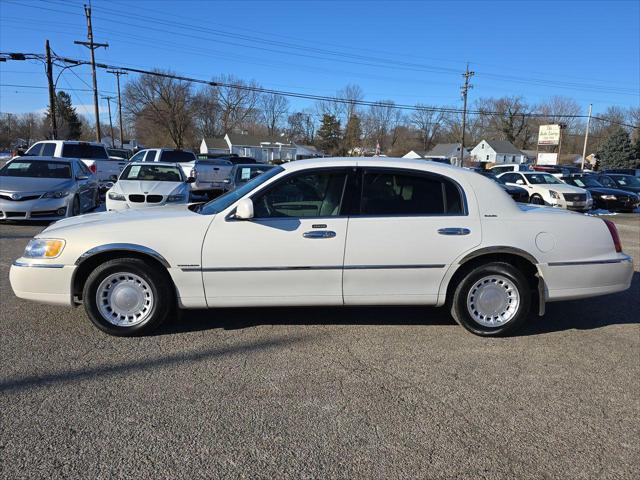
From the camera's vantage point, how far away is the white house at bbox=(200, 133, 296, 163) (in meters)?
79.7

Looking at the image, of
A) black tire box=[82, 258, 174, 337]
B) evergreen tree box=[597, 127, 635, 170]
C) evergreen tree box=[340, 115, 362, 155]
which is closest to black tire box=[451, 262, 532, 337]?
black tire box=[82, 258, 174, 337]

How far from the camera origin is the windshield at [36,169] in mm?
10727

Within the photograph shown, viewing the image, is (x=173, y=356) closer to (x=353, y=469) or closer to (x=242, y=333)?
(x=242, y=333)

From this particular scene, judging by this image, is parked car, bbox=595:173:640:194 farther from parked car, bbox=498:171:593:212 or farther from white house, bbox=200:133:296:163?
white house, bbox=200:133:296:163

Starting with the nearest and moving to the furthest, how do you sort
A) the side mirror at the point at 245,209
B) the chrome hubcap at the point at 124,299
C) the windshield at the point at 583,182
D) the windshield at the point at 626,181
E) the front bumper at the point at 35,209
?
the side mirror at the point at 245,209
the chrome hubcap at the point at 124,299
the front bumper at the point at 35,209
the windshield at the point at 583,182
the windshield at the point at 626,181

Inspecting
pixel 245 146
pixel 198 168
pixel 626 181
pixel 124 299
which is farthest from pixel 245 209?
pixel 245 146

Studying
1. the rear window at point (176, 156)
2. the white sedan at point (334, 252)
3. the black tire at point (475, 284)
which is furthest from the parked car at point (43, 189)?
the black tire at point (475, 284)

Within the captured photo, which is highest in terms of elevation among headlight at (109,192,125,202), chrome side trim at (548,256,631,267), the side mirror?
the side mirror

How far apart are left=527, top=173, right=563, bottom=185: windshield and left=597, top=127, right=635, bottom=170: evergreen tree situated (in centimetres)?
5113

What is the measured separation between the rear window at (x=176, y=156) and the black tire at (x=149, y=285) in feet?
50.1

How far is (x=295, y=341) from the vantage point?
13.7 ft

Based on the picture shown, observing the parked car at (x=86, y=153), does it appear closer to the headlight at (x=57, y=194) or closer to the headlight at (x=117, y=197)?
A: the headlight at (x=57, y=194)

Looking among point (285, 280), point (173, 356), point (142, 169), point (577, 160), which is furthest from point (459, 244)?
point (577, 160)

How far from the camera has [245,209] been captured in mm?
3961
